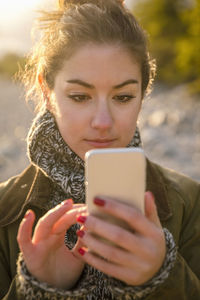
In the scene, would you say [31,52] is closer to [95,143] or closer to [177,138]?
[95,143]

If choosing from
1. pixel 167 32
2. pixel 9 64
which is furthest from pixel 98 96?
pixel 9 64

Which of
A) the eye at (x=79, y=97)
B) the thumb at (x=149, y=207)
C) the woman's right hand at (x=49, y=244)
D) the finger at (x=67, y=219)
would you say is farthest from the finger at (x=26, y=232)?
the eye at (x=79, y=97)

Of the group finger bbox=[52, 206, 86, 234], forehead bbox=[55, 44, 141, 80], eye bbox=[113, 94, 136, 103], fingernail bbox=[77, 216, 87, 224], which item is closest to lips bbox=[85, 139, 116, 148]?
eye bbox=[113, 94, 136, 103]

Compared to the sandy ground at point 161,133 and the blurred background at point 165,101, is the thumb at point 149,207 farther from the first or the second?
the sandy ground at point 161,133

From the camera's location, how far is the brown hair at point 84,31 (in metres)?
2.29

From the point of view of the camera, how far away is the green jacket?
236 centimetres

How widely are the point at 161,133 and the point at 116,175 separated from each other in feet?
25.7

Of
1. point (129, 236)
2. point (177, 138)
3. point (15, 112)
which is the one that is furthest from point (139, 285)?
point (15, 112)

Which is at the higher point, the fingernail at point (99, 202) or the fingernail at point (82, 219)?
the fingernail at point (99, 202)

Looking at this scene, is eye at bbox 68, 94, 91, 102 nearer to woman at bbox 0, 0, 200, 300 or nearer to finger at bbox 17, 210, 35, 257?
woman at bbox 0, 0, 200, 300

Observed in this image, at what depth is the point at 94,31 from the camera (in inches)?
89.3

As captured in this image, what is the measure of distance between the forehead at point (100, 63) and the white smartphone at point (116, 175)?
0.74 m

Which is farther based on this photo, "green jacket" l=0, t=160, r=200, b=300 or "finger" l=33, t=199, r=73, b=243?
"green jacket" l=0, t=160, r=200, b=300

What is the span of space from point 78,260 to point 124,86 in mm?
919
